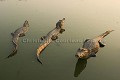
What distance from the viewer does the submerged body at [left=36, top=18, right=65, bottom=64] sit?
27.8 ft

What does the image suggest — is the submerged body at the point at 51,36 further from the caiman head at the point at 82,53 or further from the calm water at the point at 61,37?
the caiman head at the point at 82,53

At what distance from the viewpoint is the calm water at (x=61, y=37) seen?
721 cm

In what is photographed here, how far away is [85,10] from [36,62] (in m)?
5.52

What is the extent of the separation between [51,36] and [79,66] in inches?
89.4

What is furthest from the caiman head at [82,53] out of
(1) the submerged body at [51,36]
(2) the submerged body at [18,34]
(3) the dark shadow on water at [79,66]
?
(2) the submerged body at [18,34]

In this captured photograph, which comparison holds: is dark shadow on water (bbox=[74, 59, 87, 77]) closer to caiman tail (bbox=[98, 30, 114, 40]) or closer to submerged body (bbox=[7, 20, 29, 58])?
caiman tail (bbox=[98, 30, 114, 40])

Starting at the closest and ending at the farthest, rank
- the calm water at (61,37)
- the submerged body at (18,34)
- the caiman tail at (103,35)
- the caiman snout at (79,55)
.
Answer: the calm water at (61,37) < the caiman snout at (79,55) < the submerged body at (18,34) < the caiman tail at (103,35)

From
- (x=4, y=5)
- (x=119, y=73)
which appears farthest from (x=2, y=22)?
(x=119, y=73)

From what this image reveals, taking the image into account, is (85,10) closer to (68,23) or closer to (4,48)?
(68,23)

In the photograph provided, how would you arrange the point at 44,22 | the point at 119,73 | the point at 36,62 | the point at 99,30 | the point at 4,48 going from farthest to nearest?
1. the point at 44,22
2. the point at 99,30
3. the point at 4,48
4. the point at 36,62
5. the point at 119,73

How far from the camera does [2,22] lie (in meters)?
10.6

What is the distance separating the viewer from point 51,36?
30.8 ft

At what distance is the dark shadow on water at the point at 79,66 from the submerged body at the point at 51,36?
4.50ft

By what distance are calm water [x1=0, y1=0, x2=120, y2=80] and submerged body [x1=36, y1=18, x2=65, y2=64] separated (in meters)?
0.19
